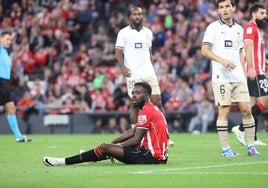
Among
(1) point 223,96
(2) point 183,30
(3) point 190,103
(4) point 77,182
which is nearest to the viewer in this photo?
(4) point 77,182

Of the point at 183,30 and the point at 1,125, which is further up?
the point at 183,30

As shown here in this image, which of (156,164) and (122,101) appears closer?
(156,164)

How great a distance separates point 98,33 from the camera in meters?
31.7

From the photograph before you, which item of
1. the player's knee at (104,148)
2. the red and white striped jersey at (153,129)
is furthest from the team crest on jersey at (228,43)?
the player's knee at (104,148)

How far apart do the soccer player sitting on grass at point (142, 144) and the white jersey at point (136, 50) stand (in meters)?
5.04

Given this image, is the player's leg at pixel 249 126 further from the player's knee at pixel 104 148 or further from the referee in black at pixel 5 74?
the referee in black at pixel 5 74

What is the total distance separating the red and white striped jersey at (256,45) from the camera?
51.9 ft

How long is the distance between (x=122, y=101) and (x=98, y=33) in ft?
13.9

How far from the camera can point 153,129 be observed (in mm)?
12586

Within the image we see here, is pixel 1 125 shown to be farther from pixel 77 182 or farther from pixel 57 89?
pixel 77 182

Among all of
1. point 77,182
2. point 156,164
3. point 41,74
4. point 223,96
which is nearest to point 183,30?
point 41,74

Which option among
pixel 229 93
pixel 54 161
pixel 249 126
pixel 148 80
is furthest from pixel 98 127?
pixel 54 161

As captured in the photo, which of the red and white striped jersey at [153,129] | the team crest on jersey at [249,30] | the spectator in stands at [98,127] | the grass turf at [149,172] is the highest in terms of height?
the team crest on jersey at [249,30]

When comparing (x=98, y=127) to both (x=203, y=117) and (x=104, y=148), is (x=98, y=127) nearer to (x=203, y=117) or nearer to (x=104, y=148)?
(x=203, y=117)
